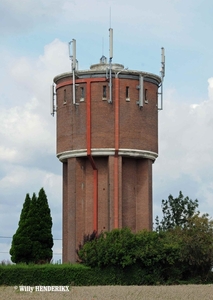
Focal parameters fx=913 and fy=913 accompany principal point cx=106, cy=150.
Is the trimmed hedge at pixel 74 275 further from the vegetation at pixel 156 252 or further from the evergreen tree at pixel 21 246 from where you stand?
the evergreen tree at pixel 21 246

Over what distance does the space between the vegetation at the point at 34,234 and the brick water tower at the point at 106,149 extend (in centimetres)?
289

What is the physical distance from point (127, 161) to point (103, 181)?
2264 mm

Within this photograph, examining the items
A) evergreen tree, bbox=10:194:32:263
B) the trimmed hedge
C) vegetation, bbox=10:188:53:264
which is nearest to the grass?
the trimmed hedge

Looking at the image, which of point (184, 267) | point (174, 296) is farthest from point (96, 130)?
point (174, 296)

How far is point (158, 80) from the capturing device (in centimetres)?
6625

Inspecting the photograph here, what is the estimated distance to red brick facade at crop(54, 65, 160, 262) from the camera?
205ft

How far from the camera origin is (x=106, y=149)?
2456 inches

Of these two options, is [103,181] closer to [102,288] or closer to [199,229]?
[199,229]

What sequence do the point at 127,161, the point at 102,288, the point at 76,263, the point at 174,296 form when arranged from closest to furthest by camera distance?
the point at 174,296 < the point at 102,288 < the point at 76,263 < the point at 127,161

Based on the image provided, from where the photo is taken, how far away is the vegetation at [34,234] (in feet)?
217

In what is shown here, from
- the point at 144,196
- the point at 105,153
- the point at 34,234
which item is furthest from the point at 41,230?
the point at 105,153

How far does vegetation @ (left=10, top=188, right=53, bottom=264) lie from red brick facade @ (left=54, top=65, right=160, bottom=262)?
2893 millimetres

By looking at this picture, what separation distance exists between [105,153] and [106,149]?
0.28 m

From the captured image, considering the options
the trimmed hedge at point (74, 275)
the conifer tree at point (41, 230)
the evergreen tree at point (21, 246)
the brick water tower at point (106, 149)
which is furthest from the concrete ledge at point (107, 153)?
the trimmed hedge at point (74, 275)
